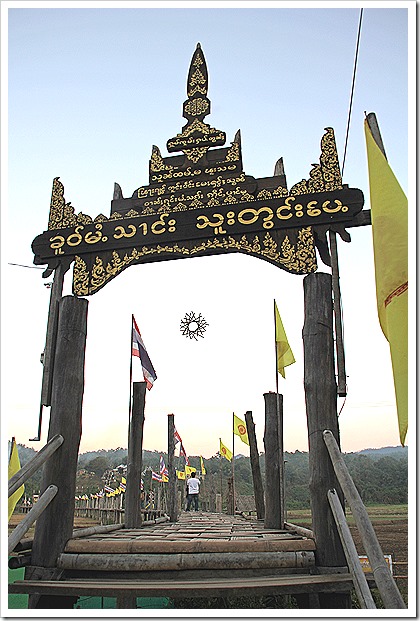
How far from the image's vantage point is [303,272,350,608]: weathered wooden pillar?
4949 millimetres

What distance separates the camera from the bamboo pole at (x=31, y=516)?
449 centimetres

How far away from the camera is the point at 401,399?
272cm

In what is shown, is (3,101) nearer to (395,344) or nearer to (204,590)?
(395,344)

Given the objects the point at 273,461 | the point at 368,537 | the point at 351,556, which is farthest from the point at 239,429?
the point at 368,537

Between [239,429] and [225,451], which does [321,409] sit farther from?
[225,451]

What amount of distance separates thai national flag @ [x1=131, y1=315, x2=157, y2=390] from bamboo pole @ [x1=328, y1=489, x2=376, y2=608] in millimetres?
5137

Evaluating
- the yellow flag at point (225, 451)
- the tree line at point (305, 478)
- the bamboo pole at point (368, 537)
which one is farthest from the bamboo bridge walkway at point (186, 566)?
the tree line at point (305, 478)

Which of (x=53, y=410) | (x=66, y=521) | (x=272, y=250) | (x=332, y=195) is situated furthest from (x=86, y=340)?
(x=332, y=195)

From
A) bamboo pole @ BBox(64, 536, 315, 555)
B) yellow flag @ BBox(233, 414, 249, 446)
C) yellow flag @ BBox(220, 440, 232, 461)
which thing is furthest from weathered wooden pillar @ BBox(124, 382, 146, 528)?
yellow flag @ BBox(220, 440, 232, 461)

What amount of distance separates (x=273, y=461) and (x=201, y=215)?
4151 mm

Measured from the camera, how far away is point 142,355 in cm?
992

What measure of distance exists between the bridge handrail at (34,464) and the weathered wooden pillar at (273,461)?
127 inches

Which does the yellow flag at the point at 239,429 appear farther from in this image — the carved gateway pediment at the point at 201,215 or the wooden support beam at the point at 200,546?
the wooden support beam at the point at 200,546

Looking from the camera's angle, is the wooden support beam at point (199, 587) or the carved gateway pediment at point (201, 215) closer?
the wooden support beam at point (199, 587)
